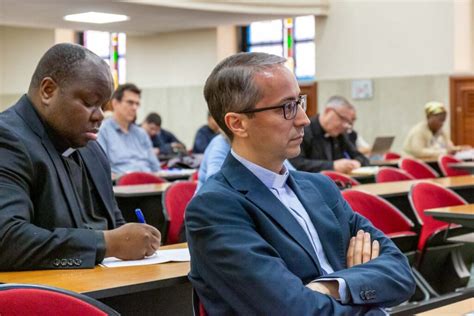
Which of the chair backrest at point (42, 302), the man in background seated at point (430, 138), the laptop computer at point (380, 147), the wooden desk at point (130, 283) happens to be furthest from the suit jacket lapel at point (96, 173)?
the man in background seated at point (430, 138)

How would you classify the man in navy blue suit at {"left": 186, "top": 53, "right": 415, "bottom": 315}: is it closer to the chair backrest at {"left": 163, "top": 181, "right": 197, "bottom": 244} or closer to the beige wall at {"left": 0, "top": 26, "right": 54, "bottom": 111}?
the chair backrest at {"left": 163, "top": 181, "right": 197, "bottom": 244}

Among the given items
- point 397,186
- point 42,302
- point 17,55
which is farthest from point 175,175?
point 17,55

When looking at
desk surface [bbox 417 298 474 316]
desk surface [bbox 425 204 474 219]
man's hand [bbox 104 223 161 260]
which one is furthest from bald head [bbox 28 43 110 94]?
desk surface [bbox 425 204 474 219]

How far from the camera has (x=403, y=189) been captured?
6.53 meters

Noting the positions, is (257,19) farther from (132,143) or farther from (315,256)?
(315,256)

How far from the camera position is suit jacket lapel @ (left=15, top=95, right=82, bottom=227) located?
304cm

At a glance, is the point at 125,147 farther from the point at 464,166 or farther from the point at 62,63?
the point at 62,63

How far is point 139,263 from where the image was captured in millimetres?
2959

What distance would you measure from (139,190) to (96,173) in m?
3.39

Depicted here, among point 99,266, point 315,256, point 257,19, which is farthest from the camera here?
point 257,19

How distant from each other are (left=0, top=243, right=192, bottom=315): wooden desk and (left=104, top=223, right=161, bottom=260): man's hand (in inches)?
3.6

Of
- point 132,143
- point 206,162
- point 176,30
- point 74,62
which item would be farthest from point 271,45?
point 74,62

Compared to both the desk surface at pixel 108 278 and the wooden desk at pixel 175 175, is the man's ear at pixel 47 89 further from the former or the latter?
the wooden desk at pixel 175 175

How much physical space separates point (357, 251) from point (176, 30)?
15362 mm
